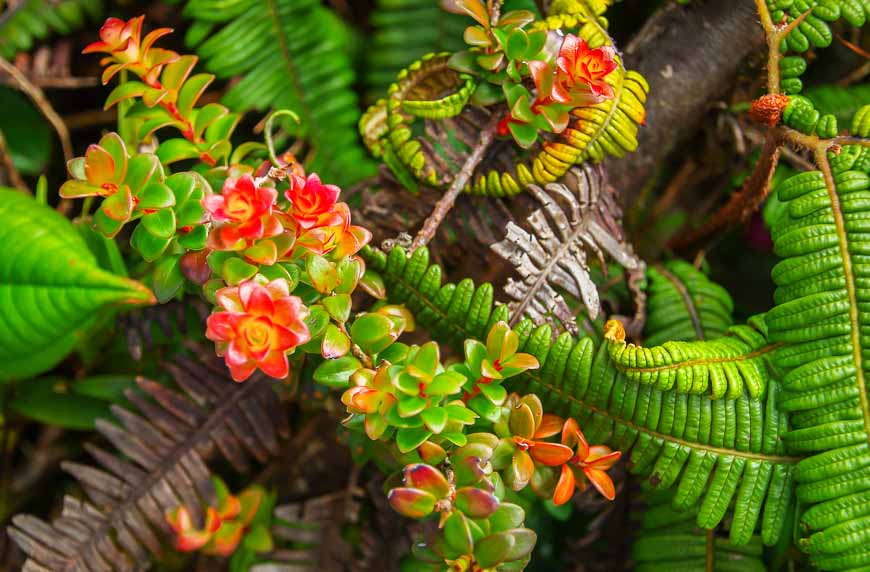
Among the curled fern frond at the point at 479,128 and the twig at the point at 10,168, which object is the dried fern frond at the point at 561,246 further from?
the twig at the point at 10,168

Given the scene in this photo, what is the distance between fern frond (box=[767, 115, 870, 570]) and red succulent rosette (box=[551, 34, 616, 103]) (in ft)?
1.36

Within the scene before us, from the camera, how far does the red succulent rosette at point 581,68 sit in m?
1.27

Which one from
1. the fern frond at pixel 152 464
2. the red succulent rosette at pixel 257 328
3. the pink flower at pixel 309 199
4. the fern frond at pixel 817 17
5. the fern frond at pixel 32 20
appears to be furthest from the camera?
the fern frond at pixel 32 20

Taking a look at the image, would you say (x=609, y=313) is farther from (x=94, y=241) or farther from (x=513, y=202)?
(x=94, y=241)

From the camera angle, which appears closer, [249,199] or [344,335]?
[249,199]

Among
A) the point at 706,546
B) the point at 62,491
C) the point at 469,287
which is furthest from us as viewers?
the point at 62,491

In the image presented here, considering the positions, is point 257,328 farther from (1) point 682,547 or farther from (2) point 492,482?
(1) point 682,547

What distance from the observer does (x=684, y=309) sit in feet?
5.13

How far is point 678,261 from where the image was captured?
5.70 feet

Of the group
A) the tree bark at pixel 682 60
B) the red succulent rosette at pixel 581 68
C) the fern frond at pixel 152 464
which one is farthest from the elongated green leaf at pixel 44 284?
the tree bark at pixel 682 60

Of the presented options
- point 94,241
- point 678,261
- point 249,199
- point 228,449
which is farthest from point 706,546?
point 94,241

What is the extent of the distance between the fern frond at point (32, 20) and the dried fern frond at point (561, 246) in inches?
53.5

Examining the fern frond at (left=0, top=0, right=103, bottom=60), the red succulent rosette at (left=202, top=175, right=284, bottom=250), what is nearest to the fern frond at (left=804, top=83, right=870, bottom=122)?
the red succulent rosette at (left=202, top=175, right=284, bottom=250)

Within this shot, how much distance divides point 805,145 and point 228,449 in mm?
1348
